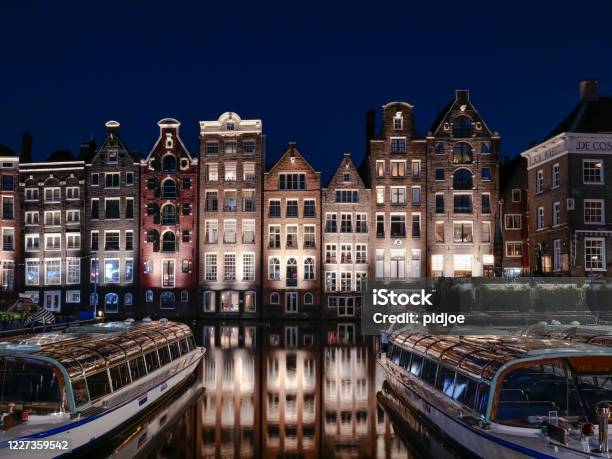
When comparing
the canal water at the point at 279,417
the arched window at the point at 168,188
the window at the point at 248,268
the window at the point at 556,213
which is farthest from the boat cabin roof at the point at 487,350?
the arched window at the point at 168,188

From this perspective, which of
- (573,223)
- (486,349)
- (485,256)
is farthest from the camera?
(485,256)

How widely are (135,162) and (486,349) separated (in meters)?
56.0

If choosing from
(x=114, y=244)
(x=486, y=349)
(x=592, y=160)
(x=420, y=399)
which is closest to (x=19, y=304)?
(x=114, y=244)

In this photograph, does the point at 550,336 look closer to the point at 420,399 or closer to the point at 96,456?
the point at 420,399

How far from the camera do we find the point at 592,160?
2047 inches

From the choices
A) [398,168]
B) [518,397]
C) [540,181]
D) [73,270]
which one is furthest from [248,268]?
[518,397]

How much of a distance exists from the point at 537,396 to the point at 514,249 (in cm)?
4995

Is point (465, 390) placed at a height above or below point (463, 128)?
below

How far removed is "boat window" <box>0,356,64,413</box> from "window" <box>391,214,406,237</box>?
50534 millimetres

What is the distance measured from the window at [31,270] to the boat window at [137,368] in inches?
2036

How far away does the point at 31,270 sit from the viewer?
6881cm

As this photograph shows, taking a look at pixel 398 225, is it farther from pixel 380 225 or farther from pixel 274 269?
pixel 274 269

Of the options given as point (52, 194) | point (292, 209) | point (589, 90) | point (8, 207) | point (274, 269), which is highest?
point (589, 90)

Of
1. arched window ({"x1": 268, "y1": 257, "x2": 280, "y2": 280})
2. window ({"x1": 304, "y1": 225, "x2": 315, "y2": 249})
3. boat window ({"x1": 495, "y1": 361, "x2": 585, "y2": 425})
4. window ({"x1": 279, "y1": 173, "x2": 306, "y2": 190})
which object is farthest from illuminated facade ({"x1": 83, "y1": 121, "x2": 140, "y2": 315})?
boat window ({"x1": 495, "y1": 361, "x2": 585, "y2": 425})
